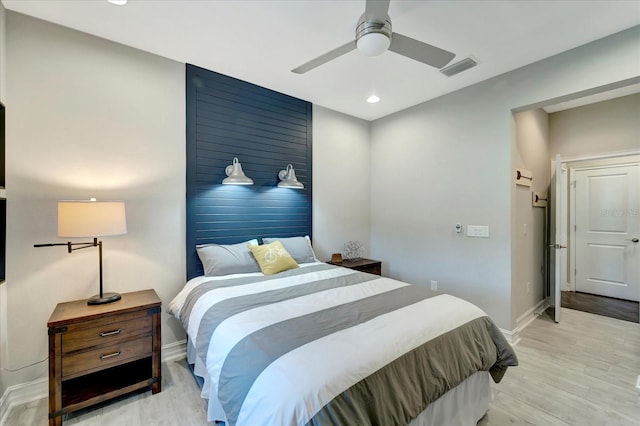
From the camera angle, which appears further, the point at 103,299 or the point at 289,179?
the point at 289,179

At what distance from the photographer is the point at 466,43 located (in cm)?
242

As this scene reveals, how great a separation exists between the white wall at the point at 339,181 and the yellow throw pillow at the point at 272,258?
3.16 ft

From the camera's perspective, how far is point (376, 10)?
1523mm

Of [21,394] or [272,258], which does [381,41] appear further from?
[21,394]

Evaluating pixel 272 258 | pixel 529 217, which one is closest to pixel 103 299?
pixel 272 258

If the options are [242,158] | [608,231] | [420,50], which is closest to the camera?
[420,50]

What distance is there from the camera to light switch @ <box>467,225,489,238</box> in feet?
10.3

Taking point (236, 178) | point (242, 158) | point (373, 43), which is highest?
point (373, 43)

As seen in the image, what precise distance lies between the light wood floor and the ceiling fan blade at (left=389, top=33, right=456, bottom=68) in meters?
2.44

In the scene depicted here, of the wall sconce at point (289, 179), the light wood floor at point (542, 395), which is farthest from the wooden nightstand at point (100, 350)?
the wall sconce at point (289, 179)

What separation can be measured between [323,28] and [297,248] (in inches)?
84.9

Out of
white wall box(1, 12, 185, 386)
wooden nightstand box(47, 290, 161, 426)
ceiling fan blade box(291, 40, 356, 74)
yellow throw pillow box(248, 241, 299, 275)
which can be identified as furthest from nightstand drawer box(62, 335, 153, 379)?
ceiling fan blade box(291, 40, 356, 74)

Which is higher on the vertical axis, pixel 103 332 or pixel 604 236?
pixel 604 236

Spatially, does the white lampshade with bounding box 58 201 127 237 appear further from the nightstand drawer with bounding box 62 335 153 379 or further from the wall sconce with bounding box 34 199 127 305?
the nightstand drawer with bounding box 62 335 153 379
